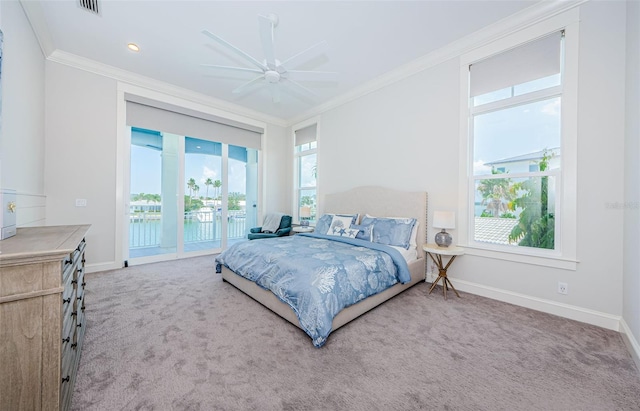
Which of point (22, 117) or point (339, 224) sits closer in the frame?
point (22, 117)

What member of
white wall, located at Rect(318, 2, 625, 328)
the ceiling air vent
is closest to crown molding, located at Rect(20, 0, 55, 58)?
the ceiling air vent

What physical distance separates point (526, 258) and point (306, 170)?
4.17m

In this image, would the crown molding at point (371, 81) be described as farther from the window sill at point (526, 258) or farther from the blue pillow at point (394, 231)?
the window sill at point (526, 258)

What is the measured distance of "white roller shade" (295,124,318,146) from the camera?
17.1 ft

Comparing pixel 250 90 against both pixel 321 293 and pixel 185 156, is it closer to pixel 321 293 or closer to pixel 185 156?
pixel 185 156

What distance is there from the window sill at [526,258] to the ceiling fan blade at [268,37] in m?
3.16

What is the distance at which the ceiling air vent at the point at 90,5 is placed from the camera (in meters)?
2.40

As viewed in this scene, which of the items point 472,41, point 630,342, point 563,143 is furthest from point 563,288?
point 472,41

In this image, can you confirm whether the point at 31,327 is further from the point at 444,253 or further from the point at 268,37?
the point at 444,253

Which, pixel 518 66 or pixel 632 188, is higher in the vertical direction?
pixel 518 66

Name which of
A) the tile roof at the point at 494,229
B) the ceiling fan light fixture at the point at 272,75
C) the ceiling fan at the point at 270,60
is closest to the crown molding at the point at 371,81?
the ceiling fan at the point at 270,60

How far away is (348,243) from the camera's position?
3.13 meters

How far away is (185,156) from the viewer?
4.54 m

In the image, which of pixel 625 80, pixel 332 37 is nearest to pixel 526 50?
pixel 625 80
